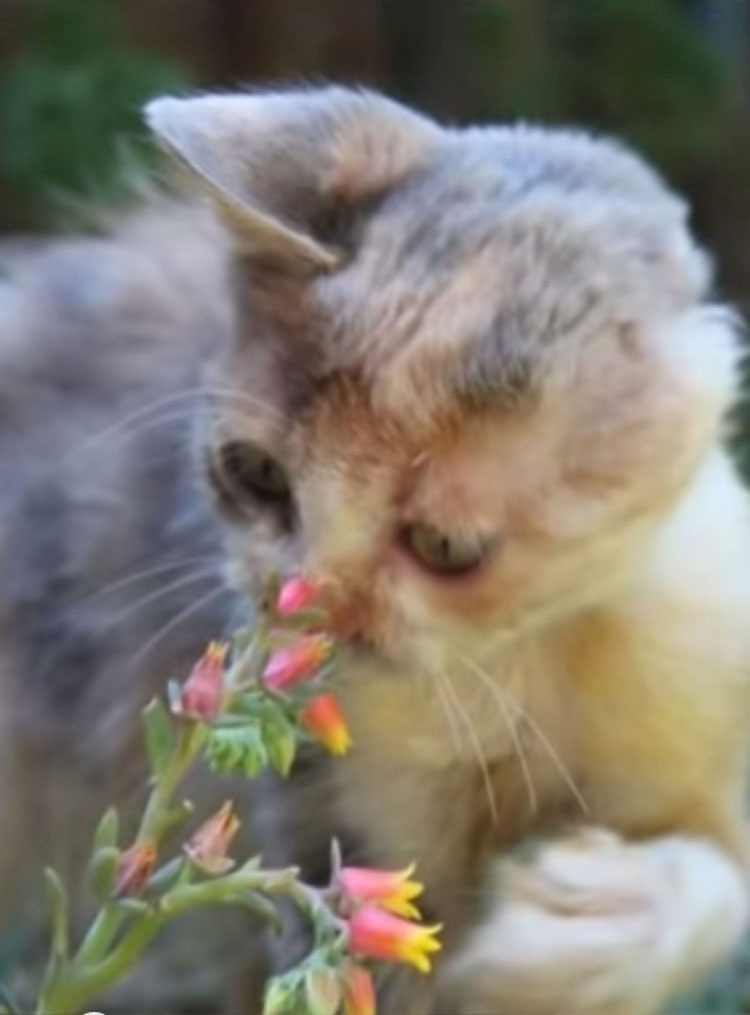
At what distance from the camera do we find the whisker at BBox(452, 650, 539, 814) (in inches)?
63.4

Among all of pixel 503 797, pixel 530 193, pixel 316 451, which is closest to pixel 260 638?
pixel 316 451

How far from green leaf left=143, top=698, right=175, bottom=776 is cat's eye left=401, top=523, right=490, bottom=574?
466 millimetres

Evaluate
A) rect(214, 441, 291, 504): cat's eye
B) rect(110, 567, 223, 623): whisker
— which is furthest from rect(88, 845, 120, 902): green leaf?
rect(110, 567, 223, 623): whisker

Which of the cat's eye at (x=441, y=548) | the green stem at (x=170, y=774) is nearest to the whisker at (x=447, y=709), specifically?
the cat's eye at (x=441, y=548)

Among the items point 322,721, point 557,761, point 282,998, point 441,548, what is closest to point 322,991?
point 282,998

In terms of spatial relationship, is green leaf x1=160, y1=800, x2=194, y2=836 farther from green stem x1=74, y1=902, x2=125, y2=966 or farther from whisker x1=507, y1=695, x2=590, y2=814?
whisker x1=507, y1=695, x2=590, y2=814

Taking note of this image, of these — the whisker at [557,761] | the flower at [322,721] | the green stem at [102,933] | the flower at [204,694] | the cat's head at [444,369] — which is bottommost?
the green stem at [102,933]

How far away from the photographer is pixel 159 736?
1019mm

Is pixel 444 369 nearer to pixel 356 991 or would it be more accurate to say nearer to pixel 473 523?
pixel 473 523

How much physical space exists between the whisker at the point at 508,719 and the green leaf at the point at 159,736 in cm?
56

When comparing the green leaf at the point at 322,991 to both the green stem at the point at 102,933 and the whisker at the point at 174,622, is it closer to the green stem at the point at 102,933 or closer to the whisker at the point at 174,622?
the green stem at the point at 102,933

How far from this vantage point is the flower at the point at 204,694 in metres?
1.01

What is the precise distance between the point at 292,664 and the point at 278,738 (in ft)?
0.11

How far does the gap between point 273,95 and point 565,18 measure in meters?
2.11
